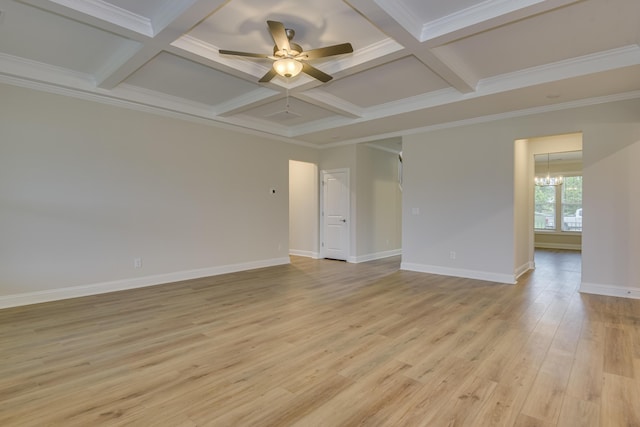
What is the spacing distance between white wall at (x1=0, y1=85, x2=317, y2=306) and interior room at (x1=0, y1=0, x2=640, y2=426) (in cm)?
3

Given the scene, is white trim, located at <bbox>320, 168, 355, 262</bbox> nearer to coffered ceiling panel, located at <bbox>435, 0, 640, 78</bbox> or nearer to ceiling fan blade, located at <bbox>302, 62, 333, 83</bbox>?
coffered ceiling panel, located at <bbox>435, 0, 640, 78</bbox>

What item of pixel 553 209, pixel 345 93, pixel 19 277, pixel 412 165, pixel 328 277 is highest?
pixel 345 93

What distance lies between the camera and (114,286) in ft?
15.0

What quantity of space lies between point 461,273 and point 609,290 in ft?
6.22

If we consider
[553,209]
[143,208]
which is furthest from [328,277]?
[553,209]

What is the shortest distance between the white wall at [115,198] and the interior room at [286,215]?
27 mm

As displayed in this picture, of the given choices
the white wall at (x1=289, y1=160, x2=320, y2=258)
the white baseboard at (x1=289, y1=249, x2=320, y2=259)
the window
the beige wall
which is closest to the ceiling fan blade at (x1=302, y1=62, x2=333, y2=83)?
the beige wall

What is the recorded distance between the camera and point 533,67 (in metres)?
3.78

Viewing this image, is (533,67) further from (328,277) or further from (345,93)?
(328,277)

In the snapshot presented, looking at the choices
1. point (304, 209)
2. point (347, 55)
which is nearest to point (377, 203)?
point (304, 209)

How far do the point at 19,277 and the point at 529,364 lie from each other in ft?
17.7

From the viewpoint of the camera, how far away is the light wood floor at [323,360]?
1.87 m

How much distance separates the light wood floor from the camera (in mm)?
1873

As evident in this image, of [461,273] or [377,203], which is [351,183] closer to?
[377,203]
